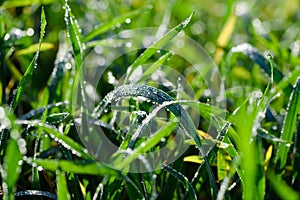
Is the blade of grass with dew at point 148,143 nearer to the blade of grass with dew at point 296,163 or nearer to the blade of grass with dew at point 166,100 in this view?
the blade of grass with dew at point 166,100

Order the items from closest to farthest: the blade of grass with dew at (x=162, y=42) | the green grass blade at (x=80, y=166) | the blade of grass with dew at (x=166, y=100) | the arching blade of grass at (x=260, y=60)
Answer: the green grass blade at (x=80, y=166)
the blade of grass with dew at (x=166, y=100)
the blade of grass with dew at (x=162, y=42)
the arching blade of grass at (x=260, y=60)

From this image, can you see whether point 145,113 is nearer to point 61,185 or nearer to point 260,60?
point 61,185

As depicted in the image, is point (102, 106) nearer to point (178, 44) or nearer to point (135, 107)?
point (135, 107)

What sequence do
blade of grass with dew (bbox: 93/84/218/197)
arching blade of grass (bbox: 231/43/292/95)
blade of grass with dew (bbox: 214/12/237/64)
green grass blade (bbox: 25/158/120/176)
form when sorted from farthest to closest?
blade of grass with dew (bbox: 214/12/237/64)
arching blade of grass (bbox: 231/43/292/95)
blade of grass with dew (bbox: 93/84/218/197)
green grass blade (bbox: 25/158/120/176)

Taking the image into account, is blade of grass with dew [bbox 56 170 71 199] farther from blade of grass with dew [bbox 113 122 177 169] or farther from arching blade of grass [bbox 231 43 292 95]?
arching blade of grass [bbox 231 43 292 95]

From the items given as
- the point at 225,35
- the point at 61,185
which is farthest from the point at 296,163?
the point at 225,35

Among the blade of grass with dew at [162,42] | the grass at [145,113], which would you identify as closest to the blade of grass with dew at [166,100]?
the grass at [145,113]

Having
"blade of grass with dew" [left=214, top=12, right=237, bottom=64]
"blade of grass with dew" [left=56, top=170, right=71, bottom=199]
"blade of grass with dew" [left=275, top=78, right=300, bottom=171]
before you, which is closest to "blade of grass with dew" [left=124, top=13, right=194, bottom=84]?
"blade of grass with dew" [left=275, top=78, right=300, bottom=171]
